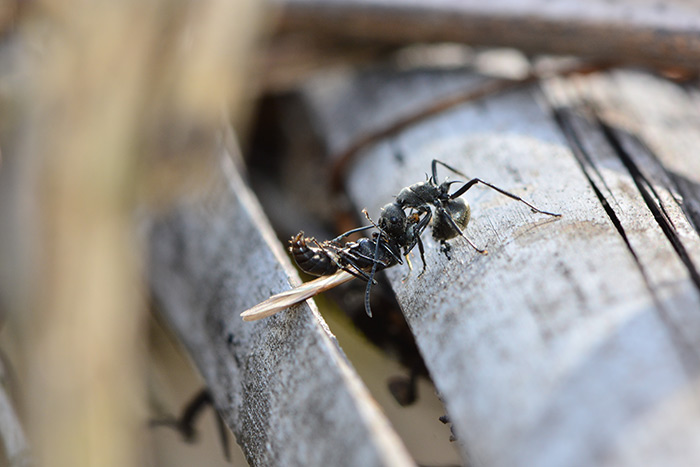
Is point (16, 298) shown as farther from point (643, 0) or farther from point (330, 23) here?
point (643, 0)

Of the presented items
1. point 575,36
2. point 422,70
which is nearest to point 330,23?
point 422,70

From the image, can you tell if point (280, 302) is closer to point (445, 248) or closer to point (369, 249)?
point (445, 248)

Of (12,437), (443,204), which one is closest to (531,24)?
(443,204)

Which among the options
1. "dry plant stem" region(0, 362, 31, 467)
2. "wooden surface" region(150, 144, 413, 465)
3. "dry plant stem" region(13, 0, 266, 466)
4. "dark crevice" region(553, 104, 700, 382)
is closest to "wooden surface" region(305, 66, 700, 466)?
"dark crevice" region(553, 104, 700, 382)

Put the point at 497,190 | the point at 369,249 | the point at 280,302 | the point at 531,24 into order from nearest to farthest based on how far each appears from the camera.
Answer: the point at 280,302 < the point at 497,190 < the point at 369,249 < the point at 531,24

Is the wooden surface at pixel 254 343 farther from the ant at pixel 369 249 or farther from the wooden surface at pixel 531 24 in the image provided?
the wooden surface at pixel 531 24

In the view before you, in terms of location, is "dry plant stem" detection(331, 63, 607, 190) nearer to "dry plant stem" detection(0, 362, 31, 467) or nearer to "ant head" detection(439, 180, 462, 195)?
"ant head" detection(439, 180, 462, 195)
